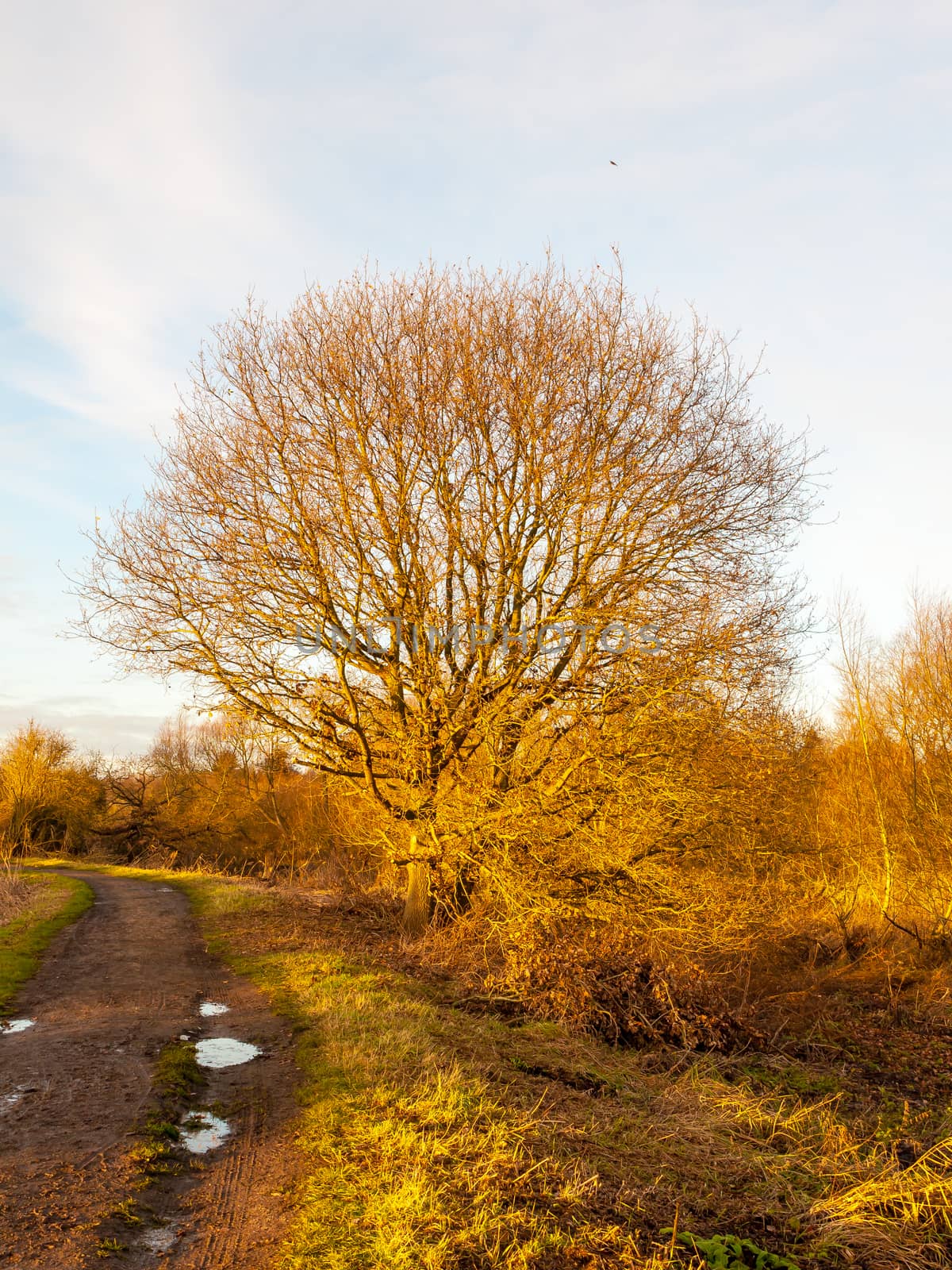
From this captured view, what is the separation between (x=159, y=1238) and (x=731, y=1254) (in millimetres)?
2857

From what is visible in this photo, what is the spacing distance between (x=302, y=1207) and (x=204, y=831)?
99.7 ft

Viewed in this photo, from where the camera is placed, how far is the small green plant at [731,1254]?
12.7 feet

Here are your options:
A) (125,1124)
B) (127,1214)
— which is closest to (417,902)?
(125,1124)

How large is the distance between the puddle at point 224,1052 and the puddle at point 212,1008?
3.02 feet

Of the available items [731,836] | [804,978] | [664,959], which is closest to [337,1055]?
[664,959]

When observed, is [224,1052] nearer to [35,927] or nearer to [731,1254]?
[731,1254]

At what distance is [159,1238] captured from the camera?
13.1ft

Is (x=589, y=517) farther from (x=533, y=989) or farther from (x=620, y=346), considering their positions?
(x=533, y=989)

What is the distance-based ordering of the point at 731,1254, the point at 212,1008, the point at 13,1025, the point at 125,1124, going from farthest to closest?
the point at 212,1008
the point at 13,1025
the point at 125,1124
the point at 731,1254

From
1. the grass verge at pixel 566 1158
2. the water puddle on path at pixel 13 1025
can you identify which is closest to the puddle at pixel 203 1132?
the grass verge at pixel 566 1158

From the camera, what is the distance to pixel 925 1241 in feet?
14.3

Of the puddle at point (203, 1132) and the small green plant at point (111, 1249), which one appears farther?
the puddle at point (203, 1132)

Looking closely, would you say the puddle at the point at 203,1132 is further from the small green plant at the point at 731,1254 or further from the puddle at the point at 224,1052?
the small green plant at the point at 731,1254

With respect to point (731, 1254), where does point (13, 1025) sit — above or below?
above
